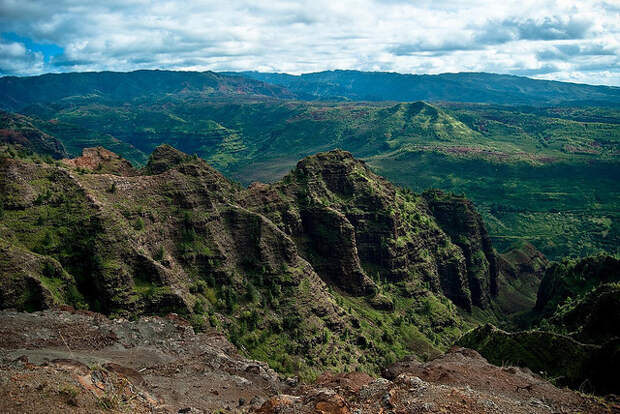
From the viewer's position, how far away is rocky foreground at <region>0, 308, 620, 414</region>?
2592cm

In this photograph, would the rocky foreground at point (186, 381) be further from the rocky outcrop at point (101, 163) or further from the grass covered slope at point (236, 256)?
the rocky outcrop at point (101, 163)

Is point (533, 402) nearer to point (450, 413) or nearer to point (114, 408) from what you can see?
point (450, 413)

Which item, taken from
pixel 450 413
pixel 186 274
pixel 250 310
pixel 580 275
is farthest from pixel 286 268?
pixel 580 275

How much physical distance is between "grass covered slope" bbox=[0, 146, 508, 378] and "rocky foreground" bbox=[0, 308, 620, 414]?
3652 millimetres

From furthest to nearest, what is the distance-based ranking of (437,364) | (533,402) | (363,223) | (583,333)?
(363,223), (583,333), (437,364), (533,402)

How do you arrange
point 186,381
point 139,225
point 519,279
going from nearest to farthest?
point 186,381 < point 139,225 < point 519,279

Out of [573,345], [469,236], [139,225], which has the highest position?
[139,225]

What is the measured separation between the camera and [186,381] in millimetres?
35406

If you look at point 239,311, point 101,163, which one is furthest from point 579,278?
point 101,163

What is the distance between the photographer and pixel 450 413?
87.1 feet

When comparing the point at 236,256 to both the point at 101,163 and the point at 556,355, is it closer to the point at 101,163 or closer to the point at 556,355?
the point at 101,163

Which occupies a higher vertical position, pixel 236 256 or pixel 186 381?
pixel 236 256

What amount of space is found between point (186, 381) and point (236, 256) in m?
25.7

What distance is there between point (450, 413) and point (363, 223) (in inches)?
2487
